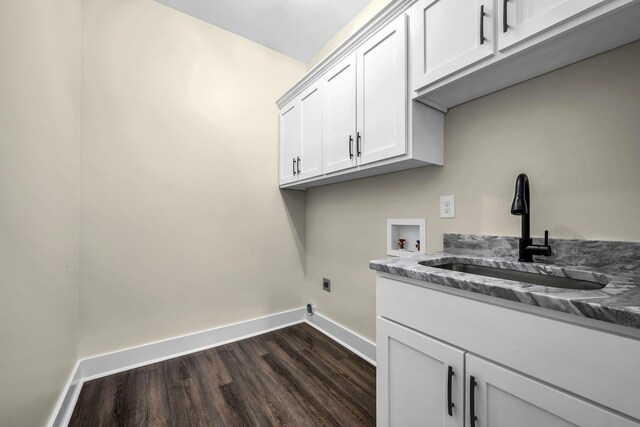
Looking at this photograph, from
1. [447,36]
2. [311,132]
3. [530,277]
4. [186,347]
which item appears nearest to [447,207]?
[530,277]

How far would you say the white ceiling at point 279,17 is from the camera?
1.95 m

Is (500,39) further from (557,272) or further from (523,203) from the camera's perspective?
(557,272)

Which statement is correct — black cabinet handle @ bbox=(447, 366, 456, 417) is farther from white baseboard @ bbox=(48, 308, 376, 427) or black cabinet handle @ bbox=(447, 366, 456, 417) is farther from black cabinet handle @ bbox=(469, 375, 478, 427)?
white baseboard @ bbox=(48, 308, 376, 427)

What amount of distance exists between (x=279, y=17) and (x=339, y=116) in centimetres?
107

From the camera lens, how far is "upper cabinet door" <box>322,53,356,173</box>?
5.32 ft

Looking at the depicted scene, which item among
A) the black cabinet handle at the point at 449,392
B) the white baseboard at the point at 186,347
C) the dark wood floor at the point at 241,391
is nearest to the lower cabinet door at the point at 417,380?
the black cabinet handle at the point at 449,392

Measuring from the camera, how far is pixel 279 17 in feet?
6.80

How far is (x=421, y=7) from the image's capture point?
1.21 meters

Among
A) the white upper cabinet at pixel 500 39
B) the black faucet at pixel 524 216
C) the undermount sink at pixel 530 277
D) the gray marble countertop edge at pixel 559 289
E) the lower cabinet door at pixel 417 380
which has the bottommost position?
the lower cabinet door at pixel 417 380

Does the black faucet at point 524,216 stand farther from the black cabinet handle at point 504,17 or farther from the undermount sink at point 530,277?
the black cabinet handle at point 504,17

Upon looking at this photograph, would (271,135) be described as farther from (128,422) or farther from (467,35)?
(128,422)

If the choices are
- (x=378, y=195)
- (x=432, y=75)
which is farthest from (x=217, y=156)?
(x=432, y=75)

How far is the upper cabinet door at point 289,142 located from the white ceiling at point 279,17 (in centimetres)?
61

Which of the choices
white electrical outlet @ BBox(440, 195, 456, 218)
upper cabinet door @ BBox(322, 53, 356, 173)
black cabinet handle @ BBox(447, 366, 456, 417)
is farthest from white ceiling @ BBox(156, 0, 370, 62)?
black cabinet handle @ BBox(447, 366, 456, 417)
